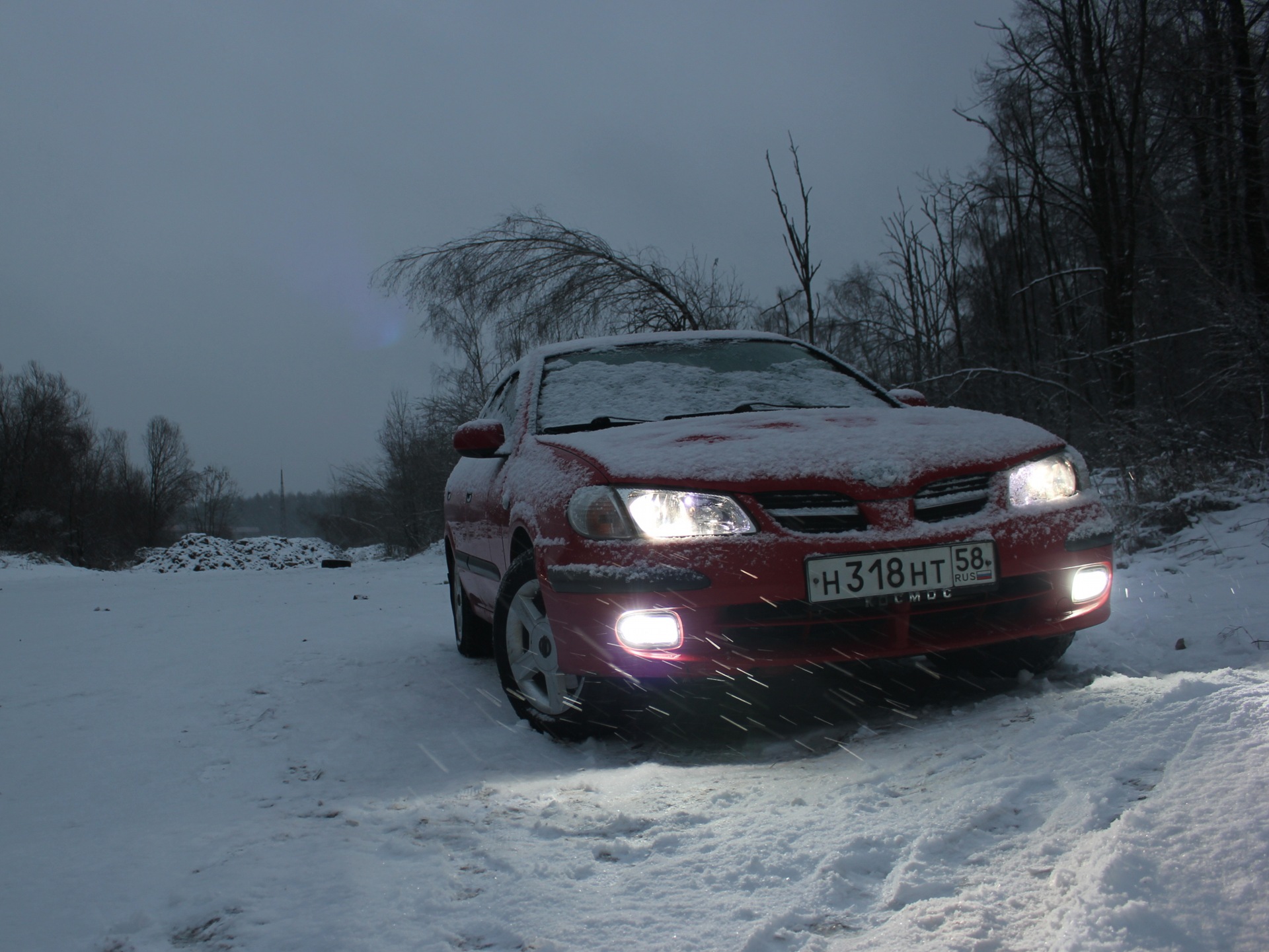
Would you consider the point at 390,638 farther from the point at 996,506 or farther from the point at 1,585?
the point at 1,585

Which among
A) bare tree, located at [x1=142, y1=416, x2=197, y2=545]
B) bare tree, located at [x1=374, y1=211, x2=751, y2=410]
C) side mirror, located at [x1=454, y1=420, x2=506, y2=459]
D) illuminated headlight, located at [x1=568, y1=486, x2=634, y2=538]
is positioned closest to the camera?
illuminated headlight, located at [x1=568, y1=486, x2=634, y2=538]

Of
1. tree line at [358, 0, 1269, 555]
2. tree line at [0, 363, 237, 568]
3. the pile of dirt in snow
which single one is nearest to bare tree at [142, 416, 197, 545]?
tree line at [0, 363, 237, 568]

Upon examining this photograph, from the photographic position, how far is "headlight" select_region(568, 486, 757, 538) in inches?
92.9

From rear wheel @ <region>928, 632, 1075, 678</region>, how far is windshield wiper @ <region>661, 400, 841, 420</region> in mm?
1029

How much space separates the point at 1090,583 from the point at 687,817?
5.08ft

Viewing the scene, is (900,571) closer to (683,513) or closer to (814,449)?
(814,449)

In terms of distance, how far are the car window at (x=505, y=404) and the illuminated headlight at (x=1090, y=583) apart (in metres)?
2.21

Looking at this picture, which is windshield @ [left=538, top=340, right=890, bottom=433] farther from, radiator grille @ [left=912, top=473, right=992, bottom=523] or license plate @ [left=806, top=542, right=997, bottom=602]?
license plate @ [left=806, top=542, right=997, bottom=602]

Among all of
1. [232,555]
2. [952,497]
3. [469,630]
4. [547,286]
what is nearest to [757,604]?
[952,497]

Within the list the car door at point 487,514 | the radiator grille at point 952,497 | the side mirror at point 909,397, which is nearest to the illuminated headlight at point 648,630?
the radiator grille at point 952,497

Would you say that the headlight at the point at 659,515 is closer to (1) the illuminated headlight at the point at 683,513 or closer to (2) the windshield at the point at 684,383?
(1) the illuminated headlight at the point at 683,513

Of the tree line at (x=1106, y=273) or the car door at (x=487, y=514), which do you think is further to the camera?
the tree line at (x=1106, y=273)

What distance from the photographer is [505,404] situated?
13.9 ft

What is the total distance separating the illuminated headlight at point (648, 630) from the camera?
2.32 meters
